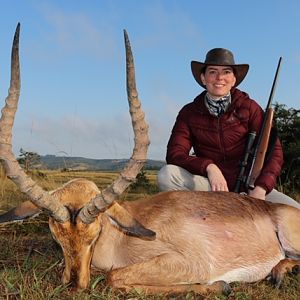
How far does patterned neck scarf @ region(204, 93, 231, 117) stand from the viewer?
775 centimetres

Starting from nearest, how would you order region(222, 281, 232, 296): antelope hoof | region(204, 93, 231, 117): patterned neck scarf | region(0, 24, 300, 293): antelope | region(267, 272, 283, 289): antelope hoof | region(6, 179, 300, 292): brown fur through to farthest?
region(0, 24, 300, 293): antelope, region(6, 179, 300, 292): brown fur, region(222, 281, 232, 296): antelope hoof, region(267, 272, 283, 289): antelope hoof, region(204, 93, 231, 117): patterned neck scarf

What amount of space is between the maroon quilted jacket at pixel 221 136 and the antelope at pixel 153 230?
1.39 metres

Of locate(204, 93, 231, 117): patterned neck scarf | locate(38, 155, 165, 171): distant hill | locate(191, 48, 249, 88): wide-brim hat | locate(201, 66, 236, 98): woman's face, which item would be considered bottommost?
locate(38, 155, 165, 171): distant hill

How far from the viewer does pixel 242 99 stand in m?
7.91

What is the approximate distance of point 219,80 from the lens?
7770 mm

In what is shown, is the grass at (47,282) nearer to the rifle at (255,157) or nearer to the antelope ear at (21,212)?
the antelope ear at (21,212)

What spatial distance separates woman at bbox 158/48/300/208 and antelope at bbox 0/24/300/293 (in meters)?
1.35

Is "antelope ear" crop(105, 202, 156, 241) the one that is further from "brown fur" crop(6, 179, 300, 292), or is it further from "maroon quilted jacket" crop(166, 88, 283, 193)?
"maroon quilted jacket" crop(166, 88, 283, 193)

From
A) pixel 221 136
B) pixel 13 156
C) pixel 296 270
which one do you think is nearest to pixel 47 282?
pixel 13 156

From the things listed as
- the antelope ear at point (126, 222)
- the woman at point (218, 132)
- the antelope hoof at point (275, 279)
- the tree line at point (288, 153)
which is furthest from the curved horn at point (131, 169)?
the tree line at point (288, 153)

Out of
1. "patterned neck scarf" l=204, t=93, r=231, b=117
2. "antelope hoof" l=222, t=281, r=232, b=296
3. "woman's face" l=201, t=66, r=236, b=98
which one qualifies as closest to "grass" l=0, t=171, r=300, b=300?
"antelope hoof" l=222, t=281, r=232, b=296

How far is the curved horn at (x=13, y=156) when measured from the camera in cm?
458

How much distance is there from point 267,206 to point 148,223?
164cm

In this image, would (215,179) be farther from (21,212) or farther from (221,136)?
(21,212)
